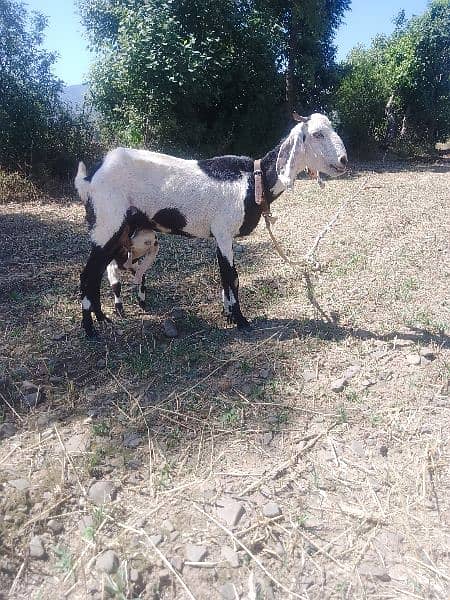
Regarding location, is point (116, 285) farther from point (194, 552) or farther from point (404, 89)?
point (404, 89)

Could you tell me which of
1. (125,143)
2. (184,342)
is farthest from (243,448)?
(125,143)

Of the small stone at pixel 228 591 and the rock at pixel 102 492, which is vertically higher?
the rock at pixel 102 492

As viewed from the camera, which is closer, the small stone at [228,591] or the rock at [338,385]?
the small stone at [228,591]

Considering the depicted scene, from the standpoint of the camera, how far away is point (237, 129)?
44.1 feet

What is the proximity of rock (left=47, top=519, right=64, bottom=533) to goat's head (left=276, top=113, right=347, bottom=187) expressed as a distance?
3116 millimetres

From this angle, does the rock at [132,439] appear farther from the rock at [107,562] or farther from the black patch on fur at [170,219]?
the black patch on fur at [170,219]

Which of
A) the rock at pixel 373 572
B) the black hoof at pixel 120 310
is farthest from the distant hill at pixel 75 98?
the rock at pixel 373 572

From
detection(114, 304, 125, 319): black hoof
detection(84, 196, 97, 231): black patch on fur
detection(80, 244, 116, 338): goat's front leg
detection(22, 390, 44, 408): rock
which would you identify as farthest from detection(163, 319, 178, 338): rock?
detection(22, 390, 44, 408): rock

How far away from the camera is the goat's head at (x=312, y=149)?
162 inches

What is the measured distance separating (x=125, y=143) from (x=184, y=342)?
9.13 metres

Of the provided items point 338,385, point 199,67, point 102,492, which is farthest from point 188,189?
point 199,67

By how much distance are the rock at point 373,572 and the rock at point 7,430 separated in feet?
7.77

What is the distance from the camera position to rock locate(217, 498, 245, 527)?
99.9 inches

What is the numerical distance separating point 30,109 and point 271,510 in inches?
407
